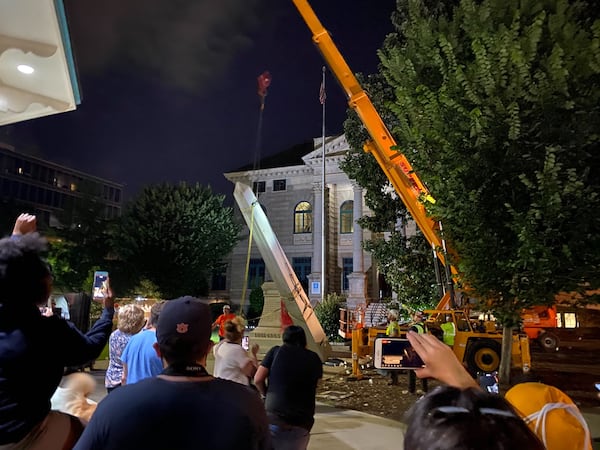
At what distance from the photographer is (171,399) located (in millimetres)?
1688

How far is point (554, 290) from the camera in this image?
26.8 ft

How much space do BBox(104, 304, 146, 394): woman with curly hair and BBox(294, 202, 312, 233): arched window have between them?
34.5 meters

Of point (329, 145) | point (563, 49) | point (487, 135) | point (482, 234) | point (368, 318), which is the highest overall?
point (329, 145)

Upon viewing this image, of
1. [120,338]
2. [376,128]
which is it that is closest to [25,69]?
[120,338]

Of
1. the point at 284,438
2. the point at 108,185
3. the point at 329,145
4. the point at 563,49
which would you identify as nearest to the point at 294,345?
the point at 284,438

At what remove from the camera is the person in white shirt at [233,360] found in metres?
4.34

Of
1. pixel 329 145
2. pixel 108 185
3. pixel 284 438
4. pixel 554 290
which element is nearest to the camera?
pixel 284 438

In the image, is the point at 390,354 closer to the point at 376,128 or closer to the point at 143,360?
the point at 376,128

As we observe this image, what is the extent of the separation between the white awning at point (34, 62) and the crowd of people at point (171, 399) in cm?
250

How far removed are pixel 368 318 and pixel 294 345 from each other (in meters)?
26.4

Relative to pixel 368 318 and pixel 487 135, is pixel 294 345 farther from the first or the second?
pixel 368 318

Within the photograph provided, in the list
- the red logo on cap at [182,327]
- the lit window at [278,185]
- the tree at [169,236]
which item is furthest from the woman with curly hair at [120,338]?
the lit window at [278,185]

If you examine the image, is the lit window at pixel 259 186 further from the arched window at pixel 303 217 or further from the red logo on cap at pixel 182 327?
the red logo on cap at pixel 182 327

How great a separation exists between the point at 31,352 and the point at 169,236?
26.4 metres
